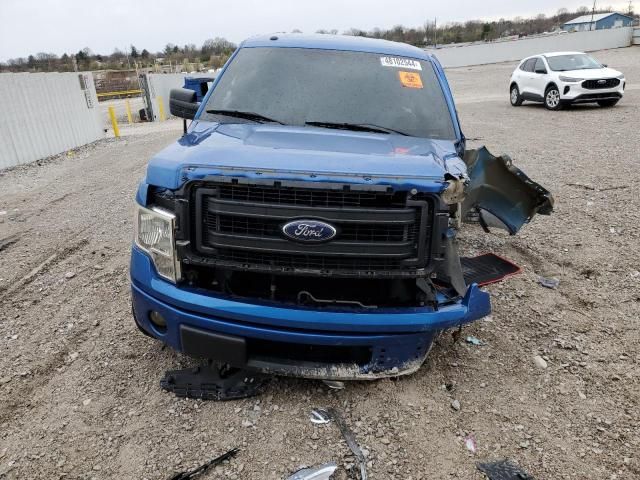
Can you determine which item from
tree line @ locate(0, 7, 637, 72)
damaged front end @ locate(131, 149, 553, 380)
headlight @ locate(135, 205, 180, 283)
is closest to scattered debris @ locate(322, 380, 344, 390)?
damaged front end @ locate(131, 149, 553, 380)

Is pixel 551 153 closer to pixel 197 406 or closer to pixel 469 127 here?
pixel 469 127

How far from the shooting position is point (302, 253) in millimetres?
2568

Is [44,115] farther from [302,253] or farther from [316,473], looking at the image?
[316,473]

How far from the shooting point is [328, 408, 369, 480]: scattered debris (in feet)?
8.07

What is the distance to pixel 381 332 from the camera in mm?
2631

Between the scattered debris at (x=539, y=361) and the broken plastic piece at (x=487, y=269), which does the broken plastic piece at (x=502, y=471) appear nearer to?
the scattered debris at (x=539, y=361)

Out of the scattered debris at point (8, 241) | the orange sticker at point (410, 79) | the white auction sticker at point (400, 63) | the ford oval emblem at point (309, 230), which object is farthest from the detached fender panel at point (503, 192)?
the scattered debris at point (8, 241)

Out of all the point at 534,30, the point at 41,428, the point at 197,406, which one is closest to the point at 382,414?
the point at 197,406

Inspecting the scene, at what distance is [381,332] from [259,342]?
0.65 meters

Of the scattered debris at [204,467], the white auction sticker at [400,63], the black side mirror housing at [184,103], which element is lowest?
the scattered debris at [204,467]

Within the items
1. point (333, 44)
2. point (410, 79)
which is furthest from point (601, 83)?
point (333, 44)

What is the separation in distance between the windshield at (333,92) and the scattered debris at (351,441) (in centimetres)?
190

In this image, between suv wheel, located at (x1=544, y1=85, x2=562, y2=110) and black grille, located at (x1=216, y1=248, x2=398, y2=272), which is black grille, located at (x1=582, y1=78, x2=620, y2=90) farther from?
black grille, located at (x1=216, y1=248, x2=398, y2=272)

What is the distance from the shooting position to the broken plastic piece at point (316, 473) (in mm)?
2379
